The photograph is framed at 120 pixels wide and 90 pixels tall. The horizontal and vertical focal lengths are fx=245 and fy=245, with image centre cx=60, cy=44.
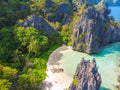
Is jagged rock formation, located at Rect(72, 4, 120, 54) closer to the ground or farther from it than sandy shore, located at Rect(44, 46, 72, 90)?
farther from it

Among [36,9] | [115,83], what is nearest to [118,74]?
[115,83]

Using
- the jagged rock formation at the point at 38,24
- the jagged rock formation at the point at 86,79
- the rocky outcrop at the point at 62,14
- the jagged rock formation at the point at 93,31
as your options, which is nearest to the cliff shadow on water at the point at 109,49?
the jagged rock formation at the point at 93,31

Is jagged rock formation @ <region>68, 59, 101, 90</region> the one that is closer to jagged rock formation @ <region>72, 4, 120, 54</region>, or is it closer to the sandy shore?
the sandy shore

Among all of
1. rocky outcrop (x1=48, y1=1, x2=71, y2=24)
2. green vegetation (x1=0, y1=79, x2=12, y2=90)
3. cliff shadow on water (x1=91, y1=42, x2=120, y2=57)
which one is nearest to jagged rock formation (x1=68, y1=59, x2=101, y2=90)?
green vegetation (x1=0, y1=79, x2=12, y2=90)

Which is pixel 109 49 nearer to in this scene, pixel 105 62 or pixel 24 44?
pixel 105 62

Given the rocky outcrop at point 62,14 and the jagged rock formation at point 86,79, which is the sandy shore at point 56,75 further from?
the rocky outcrop at point 62,14

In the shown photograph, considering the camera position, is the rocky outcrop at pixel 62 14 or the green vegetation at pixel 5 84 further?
the rocky outcrop at pixel 62 14

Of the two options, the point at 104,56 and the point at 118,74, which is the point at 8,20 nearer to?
the point at 104,56
